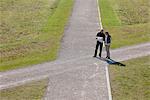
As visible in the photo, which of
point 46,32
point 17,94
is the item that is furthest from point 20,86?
point 46,32

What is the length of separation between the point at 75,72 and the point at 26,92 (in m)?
4.83

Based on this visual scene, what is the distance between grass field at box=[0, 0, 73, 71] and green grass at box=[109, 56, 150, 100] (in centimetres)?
620

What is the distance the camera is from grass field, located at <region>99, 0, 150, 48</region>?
39456 mm

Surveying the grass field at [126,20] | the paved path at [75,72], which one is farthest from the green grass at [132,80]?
the grass field at [126,20]

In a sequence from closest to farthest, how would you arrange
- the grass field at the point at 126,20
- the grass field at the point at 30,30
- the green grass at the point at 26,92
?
the green grass at the point at 26,92 < the grass field at the point at 30,30 < the grass field at the point at 126,20

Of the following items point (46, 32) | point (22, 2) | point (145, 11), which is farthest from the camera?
point (22, 2)

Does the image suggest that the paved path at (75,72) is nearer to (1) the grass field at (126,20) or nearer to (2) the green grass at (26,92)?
(2) the green grass at (26,92)

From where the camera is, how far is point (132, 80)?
86.3ft

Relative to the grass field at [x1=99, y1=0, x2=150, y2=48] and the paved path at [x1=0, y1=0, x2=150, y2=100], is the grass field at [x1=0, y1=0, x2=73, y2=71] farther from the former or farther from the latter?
the grass field at [x1=99, y1=0, x2=150, y2=48]

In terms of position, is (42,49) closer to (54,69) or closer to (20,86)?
(54,69)

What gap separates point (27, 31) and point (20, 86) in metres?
19.8

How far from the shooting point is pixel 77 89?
2414 cm

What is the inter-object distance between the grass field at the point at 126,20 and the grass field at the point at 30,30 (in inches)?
213

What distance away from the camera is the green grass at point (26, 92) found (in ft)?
76.2
